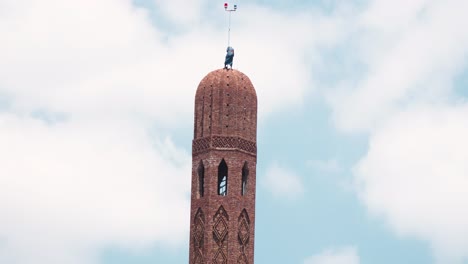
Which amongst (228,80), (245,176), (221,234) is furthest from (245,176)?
(228,80)

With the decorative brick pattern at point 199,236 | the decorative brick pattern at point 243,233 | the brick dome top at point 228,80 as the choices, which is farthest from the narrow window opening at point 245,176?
the brick dome top at point 228,80

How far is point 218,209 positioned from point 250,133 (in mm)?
4518

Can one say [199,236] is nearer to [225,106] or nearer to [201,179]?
[201,179]

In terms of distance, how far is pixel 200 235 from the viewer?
80.5m

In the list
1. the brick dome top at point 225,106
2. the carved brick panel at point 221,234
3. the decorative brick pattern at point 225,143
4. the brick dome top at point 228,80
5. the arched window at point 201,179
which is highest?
the brick dome top at point 228,80

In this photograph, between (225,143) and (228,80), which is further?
(228,80)

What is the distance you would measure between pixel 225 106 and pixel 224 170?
128 inches

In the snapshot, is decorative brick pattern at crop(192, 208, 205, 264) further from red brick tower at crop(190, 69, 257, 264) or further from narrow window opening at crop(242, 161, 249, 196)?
narrow window opening at crop(242, 161, 249, 196)

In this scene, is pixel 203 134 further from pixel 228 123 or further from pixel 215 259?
pixel 215 259

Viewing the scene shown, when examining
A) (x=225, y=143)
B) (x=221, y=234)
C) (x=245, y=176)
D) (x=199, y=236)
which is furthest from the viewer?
(x=245, y=176)

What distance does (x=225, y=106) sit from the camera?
268ft

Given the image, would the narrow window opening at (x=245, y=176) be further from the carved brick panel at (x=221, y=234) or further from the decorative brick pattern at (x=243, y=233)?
the carved brick panel at (x=221, y=234)

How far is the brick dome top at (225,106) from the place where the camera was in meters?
81.6

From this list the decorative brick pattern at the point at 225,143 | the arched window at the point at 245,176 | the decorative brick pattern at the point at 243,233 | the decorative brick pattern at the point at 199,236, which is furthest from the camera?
the arched window at the point at 245,176
